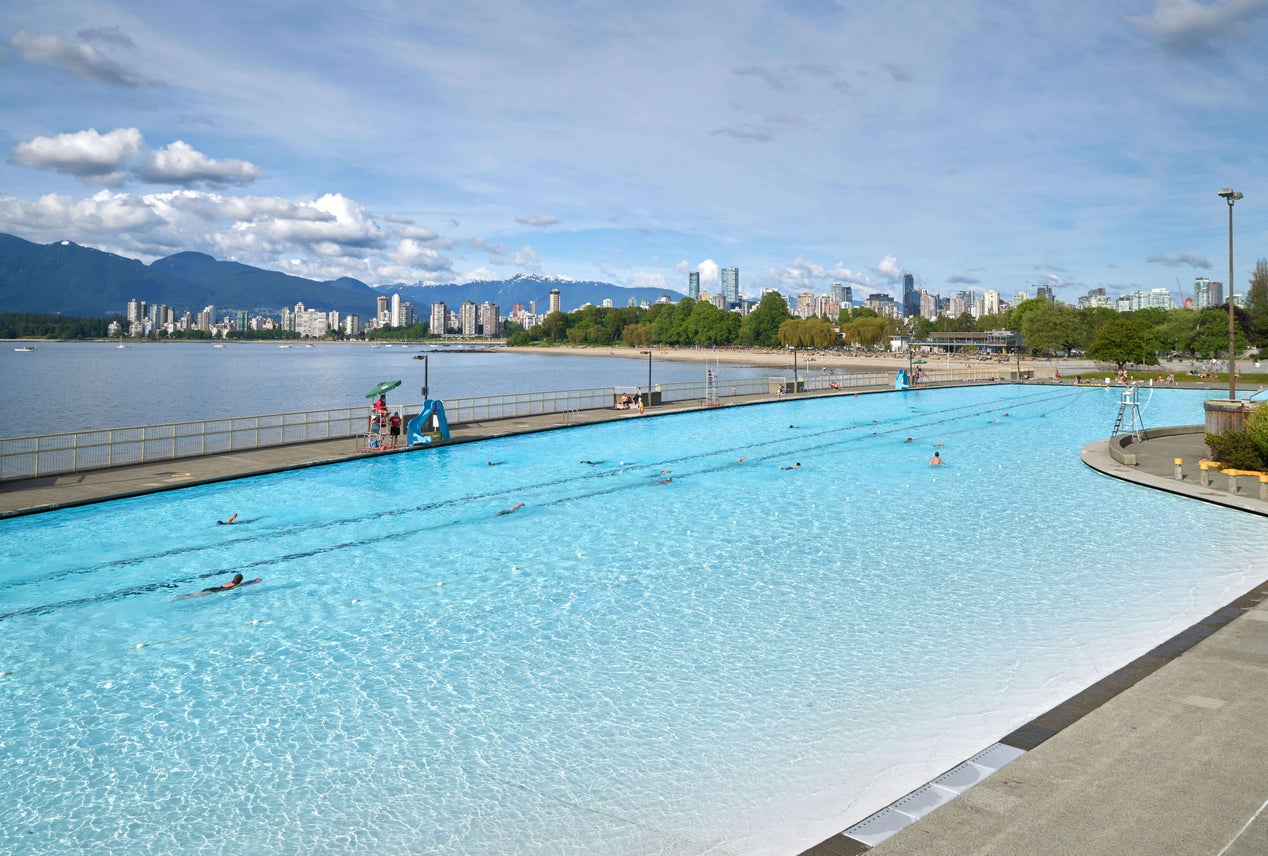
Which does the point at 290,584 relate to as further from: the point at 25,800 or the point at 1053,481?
the point at 1053,481

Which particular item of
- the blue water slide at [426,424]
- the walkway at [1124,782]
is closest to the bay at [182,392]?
the blue water slide at [426,424]

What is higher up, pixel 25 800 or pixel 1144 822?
pixel 1144 822

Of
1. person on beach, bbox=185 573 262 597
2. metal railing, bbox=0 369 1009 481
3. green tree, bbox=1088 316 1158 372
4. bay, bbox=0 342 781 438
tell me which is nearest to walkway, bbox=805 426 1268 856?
person on beach, bbox=185 573 262 597

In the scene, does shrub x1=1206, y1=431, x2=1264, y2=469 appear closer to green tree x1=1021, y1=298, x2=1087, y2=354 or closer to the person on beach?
the person on beach

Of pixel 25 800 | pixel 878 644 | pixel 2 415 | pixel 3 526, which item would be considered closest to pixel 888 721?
pixel 878 644

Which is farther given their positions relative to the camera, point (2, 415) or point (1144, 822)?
point (2, 415)

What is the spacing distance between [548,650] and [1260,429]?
22298 millimetres

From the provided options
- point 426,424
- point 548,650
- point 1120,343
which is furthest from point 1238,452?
point 1120,343

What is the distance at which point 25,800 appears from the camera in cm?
855

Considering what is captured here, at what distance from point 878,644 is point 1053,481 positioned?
17.5m

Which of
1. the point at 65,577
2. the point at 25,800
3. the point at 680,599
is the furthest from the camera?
the point at 65,577

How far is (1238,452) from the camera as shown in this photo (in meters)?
25.1

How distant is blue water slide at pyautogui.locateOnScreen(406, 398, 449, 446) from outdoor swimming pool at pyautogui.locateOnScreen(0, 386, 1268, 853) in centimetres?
707

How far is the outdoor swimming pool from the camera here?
336 inches
